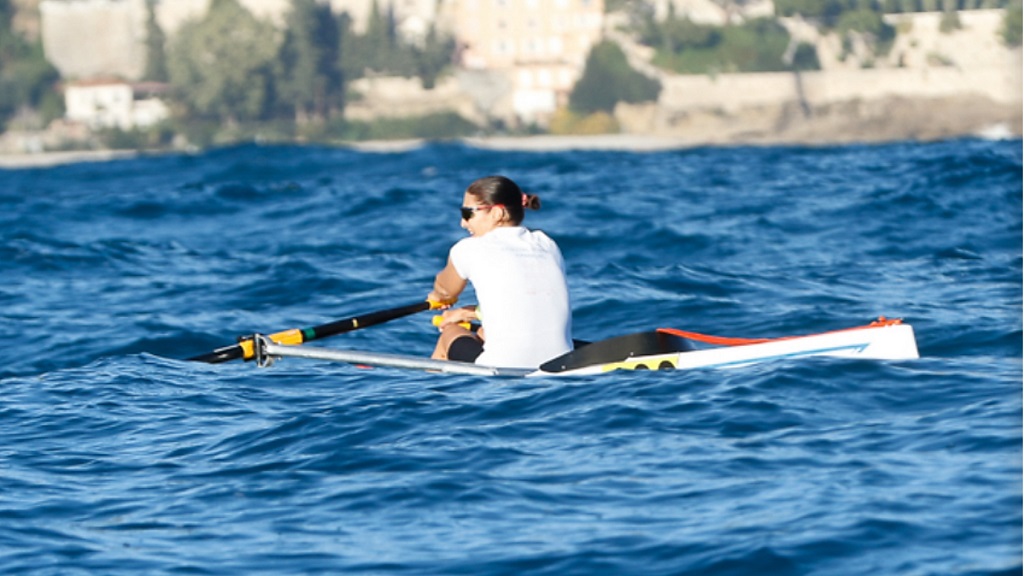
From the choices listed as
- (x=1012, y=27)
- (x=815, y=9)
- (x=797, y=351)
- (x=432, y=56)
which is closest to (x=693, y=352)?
(x=797, y=351)

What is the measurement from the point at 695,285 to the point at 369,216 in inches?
317

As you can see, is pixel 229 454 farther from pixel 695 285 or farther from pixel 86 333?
pixel 695 285

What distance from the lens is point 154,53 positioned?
9906 cm

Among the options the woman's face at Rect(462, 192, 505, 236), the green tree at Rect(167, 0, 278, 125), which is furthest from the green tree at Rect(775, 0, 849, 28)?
the woman's face at Rect(462, 192, 505, 236)

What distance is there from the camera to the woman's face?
7.80 m

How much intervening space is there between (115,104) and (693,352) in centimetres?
9116

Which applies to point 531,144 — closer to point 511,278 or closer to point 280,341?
point 280,341

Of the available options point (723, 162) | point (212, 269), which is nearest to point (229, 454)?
point (212, 269)

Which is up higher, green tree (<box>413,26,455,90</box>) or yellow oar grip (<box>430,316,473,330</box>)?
green tree (<box>413,26,455,90</box>)

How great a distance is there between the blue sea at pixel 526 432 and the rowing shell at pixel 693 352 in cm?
9

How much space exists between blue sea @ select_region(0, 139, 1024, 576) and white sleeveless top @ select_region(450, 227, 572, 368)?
0.20 m

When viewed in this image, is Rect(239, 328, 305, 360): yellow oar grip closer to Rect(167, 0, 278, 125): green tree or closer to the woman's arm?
the woman's arm

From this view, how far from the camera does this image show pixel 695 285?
1323 cm

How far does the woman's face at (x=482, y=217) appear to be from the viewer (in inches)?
307
